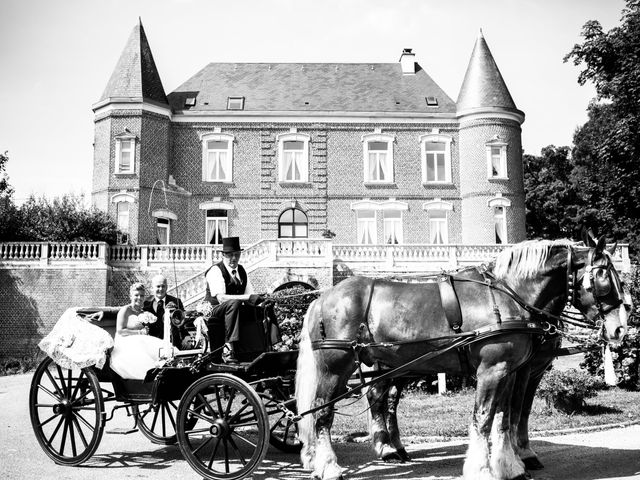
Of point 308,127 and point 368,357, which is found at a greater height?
point 308,127

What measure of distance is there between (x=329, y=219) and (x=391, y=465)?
22.5 metres

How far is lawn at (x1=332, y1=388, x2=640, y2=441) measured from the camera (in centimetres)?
813

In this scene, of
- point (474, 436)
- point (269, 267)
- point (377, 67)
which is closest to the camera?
point (474, 436)

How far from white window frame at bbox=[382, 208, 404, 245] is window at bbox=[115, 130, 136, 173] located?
38.1 ft

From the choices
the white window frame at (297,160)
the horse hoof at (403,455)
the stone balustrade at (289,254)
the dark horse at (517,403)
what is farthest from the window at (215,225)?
the horse hoof at (403,455)

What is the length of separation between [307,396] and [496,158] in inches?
980

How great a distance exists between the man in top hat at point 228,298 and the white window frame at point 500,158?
923 inches

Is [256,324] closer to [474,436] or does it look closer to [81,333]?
[81,333]

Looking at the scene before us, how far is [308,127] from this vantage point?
29172 mm

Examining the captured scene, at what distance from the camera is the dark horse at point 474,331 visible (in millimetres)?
5348

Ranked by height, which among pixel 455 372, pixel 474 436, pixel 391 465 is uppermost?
pixel 455 372

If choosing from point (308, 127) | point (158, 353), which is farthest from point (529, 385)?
point (308, 127)

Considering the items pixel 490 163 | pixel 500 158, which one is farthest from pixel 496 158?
pixel 490 163

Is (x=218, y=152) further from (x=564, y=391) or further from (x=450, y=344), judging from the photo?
(x=450, y=344)
